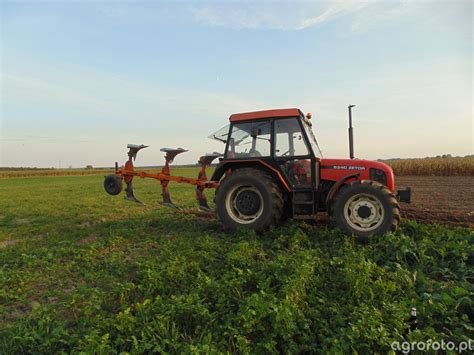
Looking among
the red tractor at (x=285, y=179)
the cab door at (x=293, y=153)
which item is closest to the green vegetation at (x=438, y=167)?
the red tractor at (x=285, y=179)

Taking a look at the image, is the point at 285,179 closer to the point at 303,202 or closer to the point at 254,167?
the point at 303,202

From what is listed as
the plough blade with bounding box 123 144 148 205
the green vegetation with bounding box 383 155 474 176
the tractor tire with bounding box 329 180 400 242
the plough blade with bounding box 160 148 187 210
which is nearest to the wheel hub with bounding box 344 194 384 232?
the tractor tire with bounding box 329 180 400 242

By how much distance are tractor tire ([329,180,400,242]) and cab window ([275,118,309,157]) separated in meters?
1.19

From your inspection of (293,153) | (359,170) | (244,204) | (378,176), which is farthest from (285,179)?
(378,176)

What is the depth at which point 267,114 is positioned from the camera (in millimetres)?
5457

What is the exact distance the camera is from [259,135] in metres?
5.55

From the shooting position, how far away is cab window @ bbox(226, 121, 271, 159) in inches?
216

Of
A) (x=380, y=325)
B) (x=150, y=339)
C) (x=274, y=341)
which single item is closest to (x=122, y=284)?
(x=150, y=339)

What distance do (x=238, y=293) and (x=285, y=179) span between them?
9.36 feet

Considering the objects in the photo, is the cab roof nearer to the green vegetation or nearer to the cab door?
the cab door

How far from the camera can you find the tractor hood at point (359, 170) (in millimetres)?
5078

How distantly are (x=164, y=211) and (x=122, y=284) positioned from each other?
226 inches

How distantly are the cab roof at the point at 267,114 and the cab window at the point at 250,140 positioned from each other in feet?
0.39

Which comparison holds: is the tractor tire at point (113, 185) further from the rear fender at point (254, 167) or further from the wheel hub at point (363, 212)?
the wheel hub at point (363, 212)
